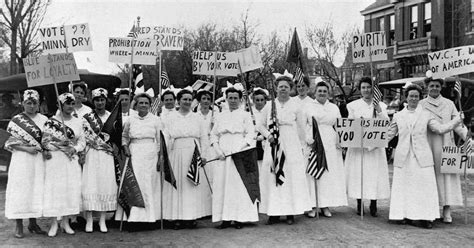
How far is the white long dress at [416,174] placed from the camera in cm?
780

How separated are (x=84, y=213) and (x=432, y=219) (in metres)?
5.03

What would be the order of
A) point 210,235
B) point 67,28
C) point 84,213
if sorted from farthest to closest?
point 67,28 → point 84,213 → point 210,235

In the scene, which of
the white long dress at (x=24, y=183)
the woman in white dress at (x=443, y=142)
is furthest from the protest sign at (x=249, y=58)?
the white long dress at (x=24, y=183)

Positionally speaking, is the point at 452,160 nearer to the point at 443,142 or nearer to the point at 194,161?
the point at 443,142

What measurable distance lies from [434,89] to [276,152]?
2621 millimetres

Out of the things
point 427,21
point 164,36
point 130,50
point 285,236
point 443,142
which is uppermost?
point 427,21

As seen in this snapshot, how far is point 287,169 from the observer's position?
26.5ft

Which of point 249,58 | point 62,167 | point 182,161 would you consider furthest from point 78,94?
point 249,58

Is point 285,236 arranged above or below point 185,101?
below

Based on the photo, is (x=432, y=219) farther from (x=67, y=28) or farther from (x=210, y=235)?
(x=67, y=28)

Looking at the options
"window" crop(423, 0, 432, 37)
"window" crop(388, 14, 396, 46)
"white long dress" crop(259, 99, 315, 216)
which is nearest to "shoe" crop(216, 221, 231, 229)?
"white long dress" crop(259, 99, 315, 216)

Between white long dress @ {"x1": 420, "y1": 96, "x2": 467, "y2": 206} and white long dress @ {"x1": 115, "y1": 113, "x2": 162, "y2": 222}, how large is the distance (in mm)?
4136

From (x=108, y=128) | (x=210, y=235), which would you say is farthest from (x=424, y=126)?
(x=108, y=128)

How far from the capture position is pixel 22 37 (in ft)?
79.9
